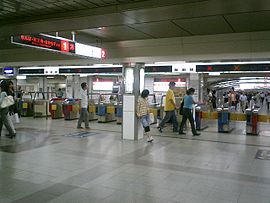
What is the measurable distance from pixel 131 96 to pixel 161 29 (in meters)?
2.31

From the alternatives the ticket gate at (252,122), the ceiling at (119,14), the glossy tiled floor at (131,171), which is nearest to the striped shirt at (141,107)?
the glossy tiled floor at (131,171)

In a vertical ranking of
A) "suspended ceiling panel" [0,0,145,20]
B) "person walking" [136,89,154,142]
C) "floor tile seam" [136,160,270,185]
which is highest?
"suspended ceiling panel" [0,0,145,20]

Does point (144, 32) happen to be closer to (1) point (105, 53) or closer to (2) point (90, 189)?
(1) point (105, 53)

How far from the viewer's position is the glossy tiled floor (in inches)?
173

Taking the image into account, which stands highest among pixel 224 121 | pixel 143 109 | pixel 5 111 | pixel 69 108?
pixel 143 109

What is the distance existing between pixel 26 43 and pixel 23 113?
437 inches

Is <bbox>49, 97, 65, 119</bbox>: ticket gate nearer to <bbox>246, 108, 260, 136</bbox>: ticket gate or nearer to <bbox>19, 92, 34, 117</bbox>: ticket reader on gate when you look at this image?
<bbox>19, 92, 34, 117</bbox>: ticket reader on gate

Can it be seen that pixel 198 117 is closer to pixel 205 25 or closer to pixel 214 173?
pixel 205 25

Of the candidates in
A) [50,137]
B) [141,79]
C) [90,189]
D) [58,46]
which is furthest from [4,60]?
[90,189]

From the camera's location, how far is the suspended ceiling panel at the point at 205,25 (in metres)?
6.71

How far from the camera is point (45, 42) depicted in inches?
294

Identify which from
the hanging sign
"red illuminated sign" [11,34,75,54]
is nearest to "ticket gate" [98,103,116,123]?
the hanging sign

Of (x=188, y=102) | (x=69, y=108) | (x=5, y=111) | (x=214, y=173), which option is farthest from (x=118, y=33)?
(x=69, y=108)

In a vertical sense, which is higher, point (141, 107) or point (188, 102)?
point (188, 102)
